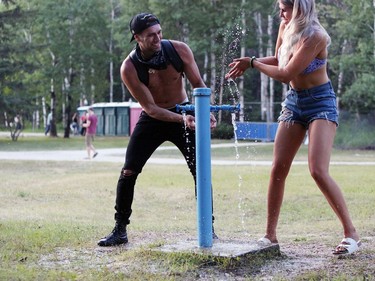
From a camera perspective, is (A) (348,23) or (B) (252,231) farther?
(A) (348,23)

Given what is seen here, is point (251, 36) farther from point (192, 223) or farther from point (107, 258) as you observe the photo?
point (107, 258)

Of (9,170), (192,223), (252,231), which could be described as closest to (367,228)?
(252,231)

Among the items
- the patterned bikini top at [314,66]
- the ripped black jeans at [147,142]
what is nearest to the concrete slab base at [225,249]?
the ripped black jeans at [147,142]

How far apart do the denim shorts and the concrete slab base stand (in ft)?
3.20

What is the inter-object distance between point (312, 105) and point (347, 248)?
1.08m

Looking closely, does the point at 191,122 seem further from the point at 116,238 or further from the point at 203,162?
the point at 116,238

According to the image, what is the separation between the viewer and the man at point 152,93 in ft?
20.9

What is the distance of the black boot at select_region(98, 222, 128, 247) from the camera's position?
6613 mm

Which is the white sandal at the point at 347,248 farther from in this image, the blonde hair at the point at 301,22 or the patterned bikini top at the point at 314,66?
the blonde hair at the point at 301,22

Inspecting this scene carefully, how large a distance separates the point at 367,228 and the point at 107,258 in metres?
3.58

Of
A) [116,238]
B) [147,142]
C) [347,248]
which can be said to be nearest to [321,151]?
[347,248]

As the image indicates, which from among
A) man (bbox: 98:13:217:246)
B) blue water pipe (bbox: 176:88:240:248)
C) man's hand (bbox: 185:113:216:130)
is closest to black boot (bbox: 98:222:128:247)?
man (bbox: 98:13:217:246)

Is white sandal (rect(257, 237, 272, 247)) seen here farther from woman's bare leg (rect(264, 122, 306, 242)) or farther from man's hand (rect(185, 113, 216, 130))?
man's hand (rect(185, 113, 216, 130))

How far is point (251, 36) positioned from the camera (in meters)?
44.7
